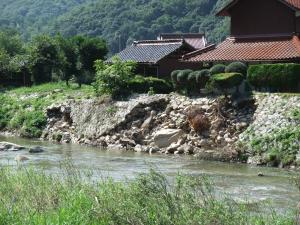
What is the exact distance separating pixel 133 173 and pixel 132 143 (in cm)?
822

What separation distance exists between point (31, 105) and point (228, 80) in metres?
15.7

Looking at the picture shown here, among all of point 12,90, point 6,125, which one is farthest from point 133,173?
point 12,90

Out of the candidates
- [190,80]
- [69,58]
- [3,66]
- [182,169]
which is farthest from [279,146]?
[3,66]

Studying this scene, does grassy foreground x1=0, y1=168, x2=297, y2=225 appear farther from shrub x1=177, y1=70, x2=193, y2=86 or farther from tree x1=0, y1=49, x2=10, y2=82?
tree x1=0, y1=49, x2=10, y2=82

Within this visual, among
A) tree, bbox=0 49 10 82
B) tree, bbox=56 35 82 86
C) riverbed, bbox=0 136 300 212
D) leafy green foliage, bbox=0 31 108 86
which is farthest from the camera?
tree, bbox=0 49 10 82

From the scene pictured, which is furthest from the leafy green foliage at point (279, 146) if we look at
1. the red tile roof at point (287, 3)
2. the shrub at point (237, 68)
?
the red tile roof at point (287, 3)

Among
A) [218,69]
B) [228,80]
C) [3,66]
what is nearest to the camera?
[228,80]

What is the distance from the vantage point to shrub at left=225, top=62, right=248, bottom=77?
94.8 feet

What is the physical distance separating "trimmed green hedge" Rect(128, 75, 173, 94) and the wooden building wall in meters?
5.10

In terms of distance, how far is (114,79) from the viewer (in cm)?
3306

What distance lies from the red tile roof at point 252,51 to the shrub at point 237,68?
111cm

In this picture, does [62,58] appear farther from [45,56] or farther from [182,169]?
[182,169]

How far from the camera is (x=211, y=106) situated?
27.7m

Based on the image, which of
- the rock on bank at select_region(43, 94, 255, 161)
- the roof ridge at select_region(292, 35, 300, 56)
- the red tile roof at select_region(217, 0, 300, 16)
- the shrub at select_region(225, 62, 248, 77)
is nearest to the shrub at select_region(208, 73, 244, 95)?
the rock on bank at select_region(43, 94, 255, 161)
